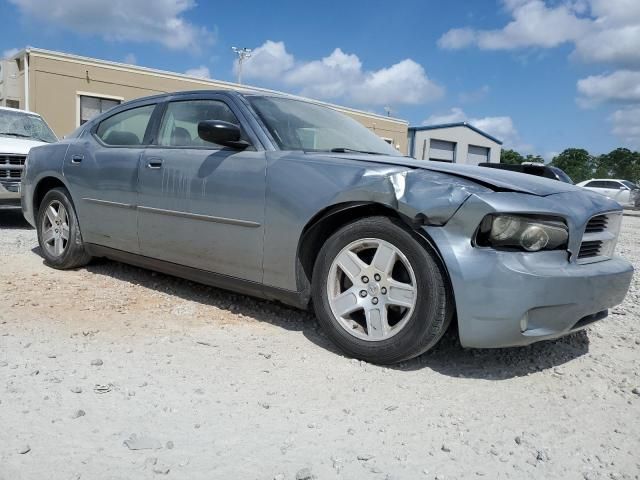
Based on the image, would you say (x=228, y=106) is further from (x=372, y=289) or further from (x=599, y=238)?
(x=599, y=238)

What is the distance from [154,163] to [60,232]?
158 cm

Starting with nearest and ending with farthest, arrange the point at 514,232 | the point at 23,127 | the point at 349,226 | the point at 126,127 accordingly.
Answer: the point at 514,232 → the point at 349,226 → the point at 126,127 → the point at 23,127

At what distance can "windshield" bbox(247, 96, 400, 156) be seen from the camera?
3.71 metres

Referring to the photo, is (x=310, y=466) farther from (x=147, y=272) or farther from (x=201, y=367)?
(x=147, y=272)

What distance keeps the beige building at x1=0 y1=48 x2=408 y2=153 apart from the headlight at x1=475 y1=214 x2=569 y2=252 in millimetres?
17494

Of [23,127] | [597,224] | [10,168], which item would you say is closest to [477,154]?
[23,127]

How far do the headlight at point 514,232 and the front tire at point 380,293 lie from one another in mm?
288

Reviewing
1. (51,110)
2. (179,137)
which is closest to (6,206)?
(179,137)

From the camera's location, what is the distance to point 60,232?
16.8 ft

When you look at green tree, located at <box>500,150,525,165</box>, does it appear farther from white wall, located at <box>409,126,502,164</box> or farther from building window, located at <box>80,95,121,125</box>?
building window, located at <box>80,95,121,125</box>

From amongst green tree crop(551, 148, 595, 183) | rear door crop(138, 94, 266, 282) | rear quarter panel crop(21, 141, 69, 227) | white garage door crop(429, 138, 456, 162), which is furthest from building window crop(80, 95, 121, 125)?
green tree crop(551, 148, 595, 183)

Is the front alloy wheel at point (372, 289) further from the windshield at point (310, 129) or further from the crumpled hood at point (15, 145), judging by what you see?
the crumpled hood at point (15, 145)

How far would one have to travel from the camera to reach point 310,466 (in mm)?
2088

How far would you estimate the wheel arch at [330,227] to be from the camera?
2891mm
